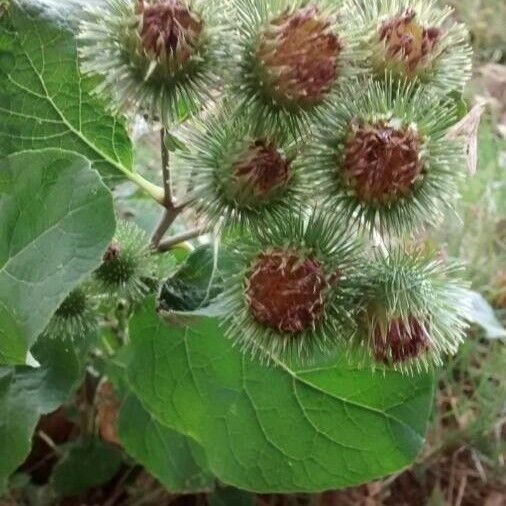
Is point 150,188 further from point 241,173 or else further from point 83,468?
point 83,468

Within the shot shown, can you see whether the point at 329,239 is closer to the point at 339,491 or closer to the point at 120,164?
the point at 120,164

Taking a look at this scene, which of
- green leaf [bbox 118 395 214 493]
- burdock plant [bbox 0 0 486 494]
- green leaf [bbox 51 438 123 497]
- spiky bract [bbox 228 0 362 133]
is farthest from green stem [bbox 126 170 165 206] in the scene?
green leaf [bbox 51 438 123 497]

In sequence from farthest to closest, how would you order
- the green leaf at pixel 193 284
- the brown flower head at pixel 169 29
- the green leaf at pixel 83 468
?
the green leaf at pixel 83 468
the green leaf at pixel 193 284
the brown flower head at pixel 169 29

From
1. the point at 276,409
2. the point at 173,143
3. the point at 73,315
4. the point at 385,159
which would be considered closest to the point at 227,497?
the point at 276,409

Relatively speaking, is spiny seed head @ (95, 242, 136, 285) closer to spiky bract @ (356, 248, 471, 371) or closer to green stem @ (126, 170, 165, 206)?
green stem @ (126, 170, 165, 206)

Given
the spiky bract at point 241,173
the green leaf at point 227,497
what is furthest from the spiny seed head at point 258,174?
the green leaf at point 227,497

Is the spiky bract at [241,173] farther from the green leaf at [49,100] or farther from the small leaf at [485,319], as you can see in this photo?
the small leaf at [485,319]

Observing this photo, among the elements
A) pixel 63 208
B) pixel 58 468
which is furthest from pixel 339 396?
pixel 58 468
